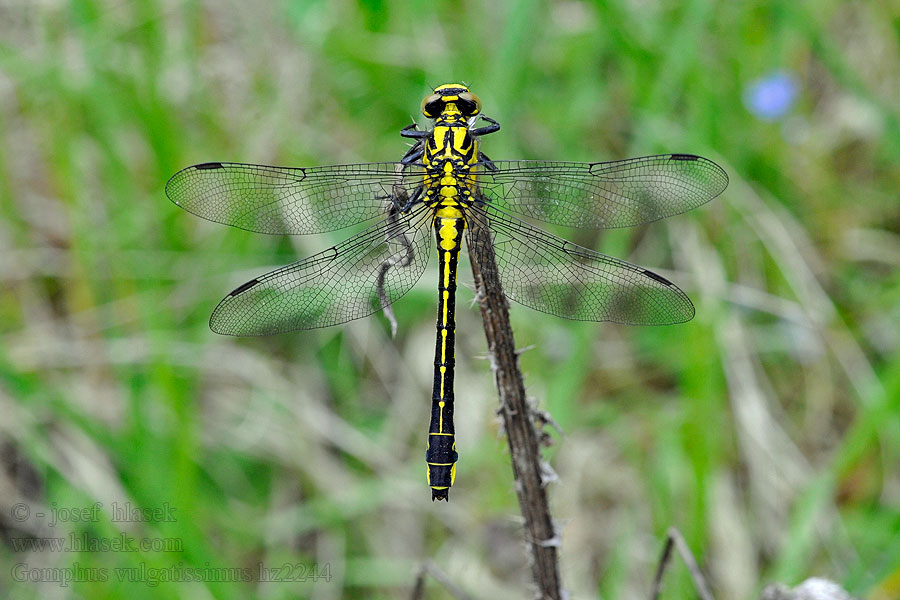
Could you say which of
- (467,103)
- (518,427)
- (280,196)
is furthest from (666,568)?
(280,196)

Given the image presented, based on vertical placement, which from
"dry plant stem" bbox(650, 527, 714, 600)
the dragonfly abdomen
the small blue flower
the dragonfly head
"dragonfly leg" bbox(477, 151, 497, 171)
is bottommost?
"dry plant stem" bbox(650, 527, 714, 600)

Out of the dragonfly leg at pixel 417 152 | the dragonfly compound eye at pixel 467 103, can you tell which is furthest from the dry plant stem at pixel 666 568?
the dragonfly compound eye at pixel 467 103

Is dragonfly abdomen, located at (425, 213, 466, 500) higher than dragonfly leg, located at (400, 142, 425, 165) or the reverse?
the reverse

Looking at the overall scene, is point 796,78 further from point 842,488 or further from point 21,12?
point 21,12

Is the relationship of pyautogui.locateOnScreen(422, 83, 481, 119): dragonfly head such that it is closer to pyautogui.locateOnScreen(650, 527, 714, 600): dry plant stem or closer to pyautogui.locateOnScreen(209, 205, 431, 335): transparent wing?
pyautogui.locateOnScreen(209, 205, 431, 335): transparent wing

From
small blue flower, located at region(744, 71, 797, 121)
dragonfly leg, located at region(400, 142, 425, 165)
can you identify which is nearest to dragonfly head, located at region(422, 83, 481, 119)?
dragonfly leg, located at region(400, 142, 425, 165)

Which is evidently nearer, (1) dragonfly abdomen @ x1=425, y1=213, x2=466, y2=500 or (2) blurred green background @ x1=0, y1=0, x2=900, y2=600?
(1) dragonfly abdomen @ x1=425, y1=213, x2=466, y2=500
